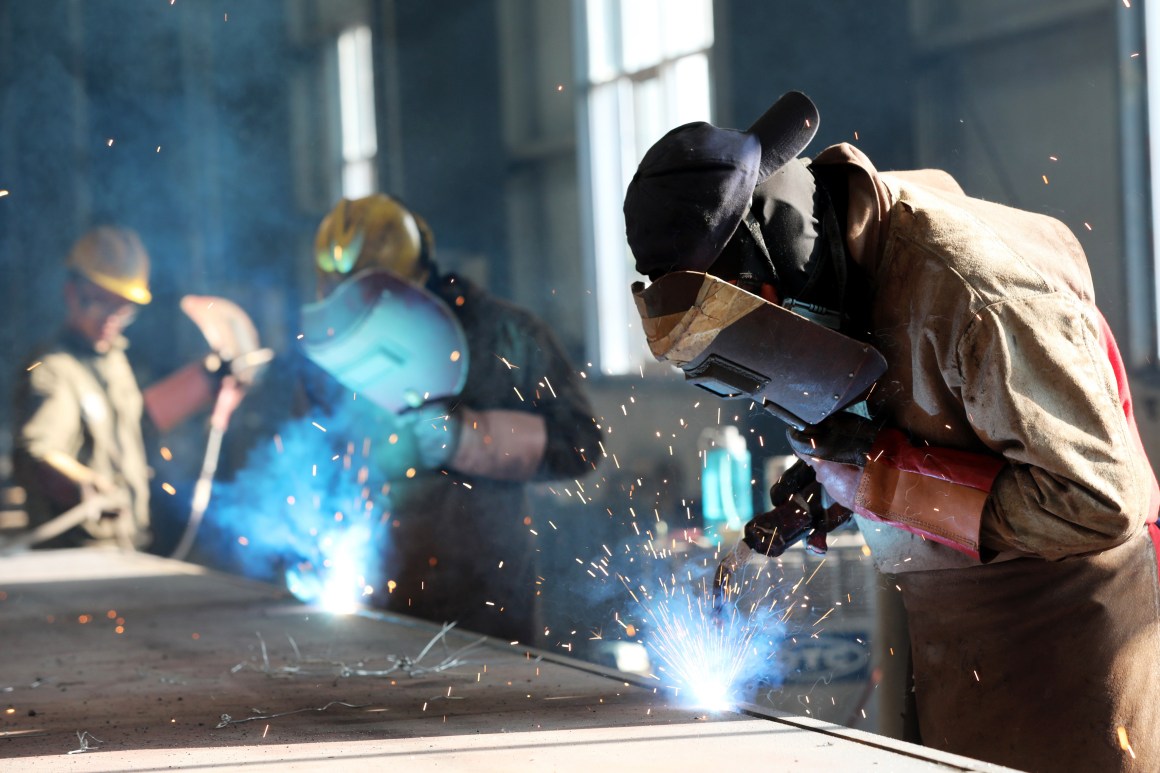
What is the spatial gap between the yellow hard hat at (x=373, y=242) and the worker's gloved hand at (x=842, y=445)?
1492mm

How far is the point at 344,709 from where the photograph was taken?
1574 mm

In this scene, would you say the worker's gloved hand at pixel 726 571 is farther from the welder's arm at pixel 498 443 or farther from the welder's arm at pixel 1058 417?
the welder's arm at pixel 498 443

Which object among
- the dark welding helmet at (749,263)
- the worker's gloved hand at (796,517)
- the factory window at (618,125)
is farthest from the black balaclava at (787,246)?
the factory window at (618,125)

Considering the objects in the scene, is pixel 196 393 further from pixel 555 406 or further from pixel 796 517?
pixel 796 517

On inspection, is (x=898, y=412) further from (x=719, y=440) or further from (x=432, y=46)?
(x=432, y=46)

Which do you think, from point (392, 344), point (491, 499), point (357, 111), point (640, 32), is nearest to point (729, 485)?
point (491, 499)

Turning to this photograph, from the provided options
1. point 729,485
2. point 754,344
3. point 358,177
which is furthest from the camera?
point 358,177

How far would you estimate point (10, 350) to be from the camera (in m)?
7.85

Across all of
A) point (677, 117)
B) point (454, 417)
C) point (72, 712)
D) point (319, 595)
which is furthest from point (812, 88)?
point (72, 712)

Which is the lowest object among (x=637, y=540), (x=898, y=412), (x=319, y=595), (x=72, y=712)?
(x=637, y=540)

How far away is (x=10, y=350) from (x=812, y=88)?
6.00 meters

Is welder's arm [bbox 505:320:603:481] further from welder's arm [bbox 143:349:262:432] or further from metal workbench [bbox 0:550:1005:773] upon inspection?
welder's arm [bbox 143:349:262:432]

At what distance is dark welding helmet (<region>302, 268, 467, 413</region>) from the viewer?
2.61 meters

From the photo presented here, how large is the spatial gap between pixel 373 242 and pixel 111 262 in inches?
117
